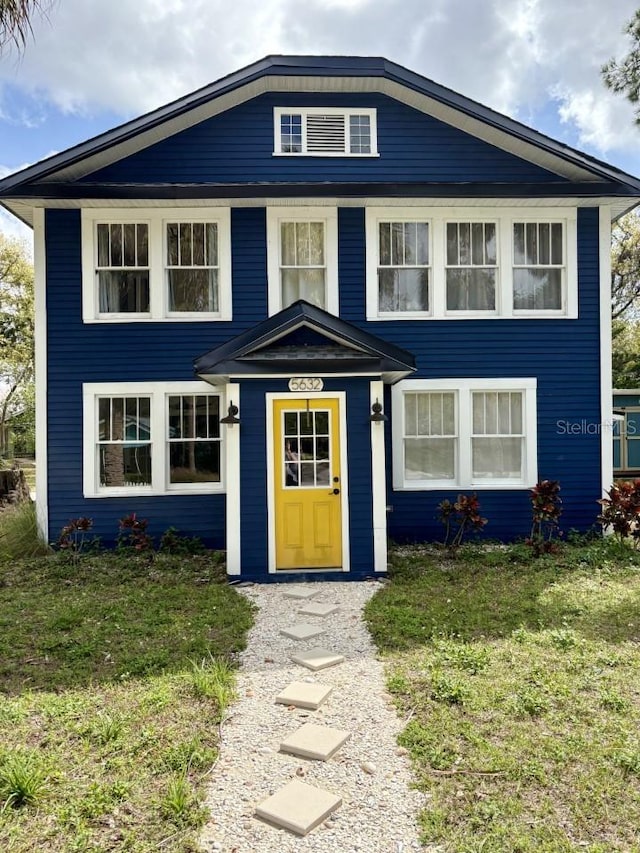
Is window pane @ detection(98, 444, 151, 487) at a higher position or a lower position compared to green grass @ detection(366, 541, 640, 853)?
higher

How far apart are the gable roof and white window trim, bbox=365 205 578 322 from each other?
0.82 metres

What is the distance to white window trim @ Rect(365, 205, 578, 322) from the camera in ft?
29.2

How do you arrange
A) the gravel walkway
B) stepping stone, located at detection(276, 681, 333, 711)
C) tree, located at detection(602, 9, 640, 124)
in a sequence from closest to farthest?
the gravel walkway < stepping stone, located at detection(276, 681, 333, 711) < tree, located at detection(602, 9, 640, 124)

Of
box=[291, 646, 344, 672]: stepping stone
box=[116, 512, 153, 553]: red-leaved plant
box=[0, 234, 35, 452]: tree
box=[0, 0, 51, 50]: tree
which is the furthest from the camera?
box=[0, 234, 35, 452]: tree

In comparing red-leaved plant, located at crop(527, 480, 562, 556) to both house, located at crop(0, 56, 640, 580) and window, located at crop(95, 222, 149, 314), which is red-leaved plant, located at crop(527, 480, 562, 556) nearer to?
house, located at crop(0, 56, 640, 580)

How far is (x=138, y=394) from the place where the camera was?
8805 millimetres

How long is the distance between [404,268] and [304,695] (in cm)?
695

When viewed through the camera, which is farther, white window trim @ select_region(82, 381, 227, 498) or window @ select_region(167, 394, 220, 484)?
window @ select_region(167, 394, 220, 484)

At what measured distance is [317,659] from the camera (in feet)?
15.0

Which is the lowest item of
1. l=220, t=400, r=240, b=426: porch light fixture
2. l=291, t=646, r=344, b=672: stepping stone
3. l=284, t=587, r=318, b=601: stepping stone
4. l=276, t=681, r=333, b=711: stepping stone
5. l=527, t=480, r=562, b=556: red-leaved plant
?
l=284, t=587, r=318, b=601: stepping stone

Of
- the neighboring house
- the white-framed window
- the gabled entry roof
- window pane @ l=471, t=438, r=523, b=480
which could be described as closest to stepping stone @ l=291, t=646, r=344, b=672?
A: the gabled entry roof

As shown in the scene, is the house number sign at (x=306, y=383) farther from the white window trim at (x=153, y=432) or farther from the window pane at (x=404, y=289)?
the window pane at (x=404, y=289)

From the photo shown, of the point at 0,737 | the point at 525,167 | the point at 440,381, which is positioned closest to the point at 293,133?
the point at 525,167

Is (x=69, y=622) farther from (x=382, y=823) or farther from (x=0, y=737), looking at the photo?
(x=382, y=823)
